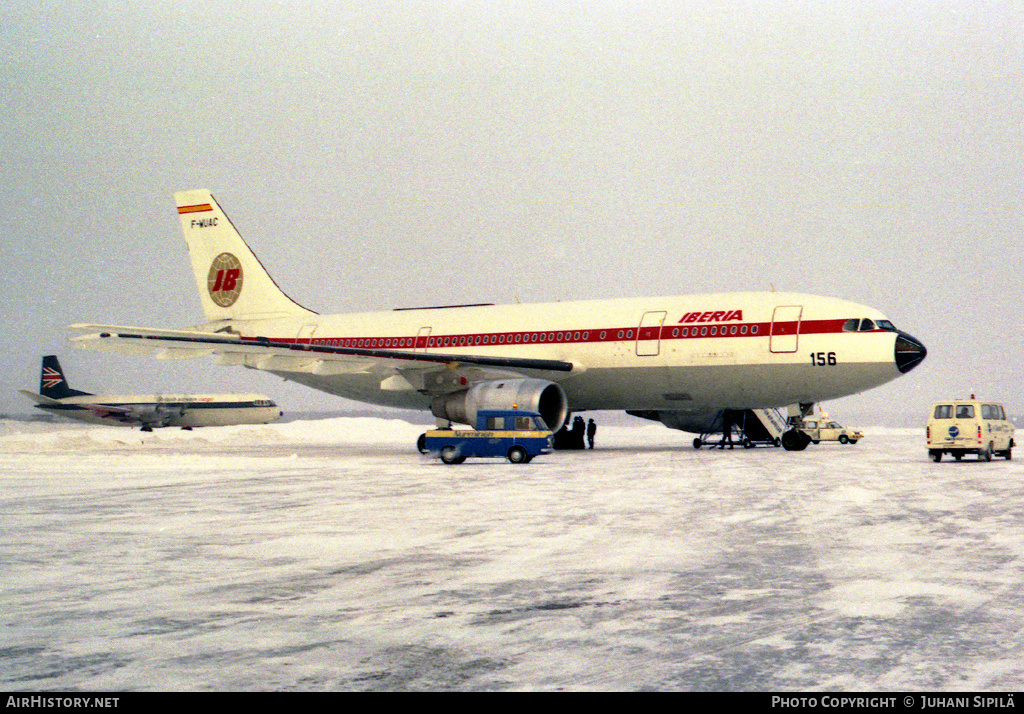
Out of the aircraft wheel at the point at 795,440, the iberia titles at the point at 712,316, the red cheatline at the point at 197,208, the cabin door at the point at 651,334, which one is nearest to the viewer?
the iberia titles at the point at 712,316

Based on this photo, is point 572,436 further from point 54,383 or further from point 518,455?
point 54,383

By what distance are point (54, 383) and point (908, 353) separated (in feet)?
193

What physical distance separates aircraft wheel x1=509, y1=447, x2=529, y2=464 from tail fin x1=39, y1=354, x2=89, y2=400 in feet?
171

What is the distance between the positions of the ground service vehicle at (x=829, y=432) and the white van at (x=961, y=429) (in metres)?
18.2

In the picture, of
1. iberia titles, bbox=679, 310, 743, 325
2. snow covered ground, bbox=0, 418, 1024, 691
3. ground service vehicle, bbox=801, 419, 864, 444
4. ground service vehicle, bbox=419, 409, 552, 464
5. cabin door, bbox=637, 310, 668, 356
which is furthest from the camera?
ground service vehicle, bbox=801, 419, 864, 444

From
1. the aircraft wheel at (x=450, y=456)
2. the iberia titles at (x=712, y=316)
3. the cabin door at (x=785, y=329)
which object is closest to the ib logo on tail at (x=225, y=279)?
the aircraft wheel at (x=450, y=456)

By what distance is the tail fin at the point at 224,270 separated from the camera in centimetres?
4025

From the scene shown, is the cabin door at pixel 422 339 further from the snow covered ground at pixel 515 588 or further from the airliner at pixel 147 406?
the airliner at pixel 147 406

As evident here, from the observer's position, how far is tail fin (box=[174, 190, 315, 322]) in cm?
4025

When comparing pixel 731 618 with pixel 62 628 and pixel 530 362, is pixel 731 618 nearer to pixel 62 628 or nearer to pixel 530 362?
pixel 62 628

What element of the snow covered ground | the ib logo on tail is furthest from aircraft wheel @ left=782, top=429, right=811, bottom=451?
the ib logo on tail

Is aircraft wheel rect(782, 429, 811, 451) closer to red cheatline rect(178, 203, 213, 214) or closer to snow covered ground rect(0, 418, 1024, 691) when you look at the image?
snow covered ground rect(0, 418, 1024, 691)
